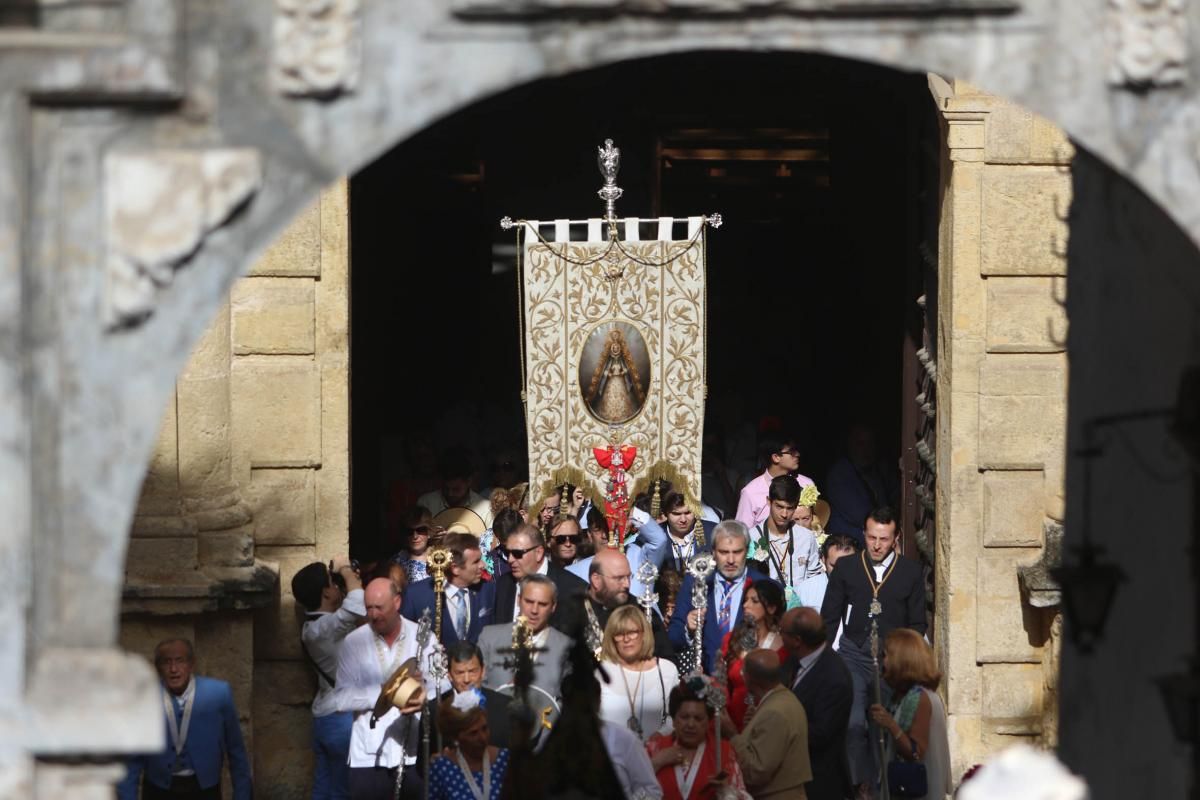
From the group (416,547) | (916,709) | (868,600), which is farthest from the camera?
(416,547)

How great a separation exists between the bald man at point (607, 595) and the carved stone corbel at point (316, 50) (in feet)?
16.1

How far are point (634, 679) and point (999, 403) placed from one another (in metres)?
2.73

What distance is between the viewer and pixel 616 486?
14.2 metres

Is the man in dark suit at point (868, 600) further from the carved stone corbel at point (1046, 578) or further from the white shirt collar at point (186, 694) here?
the white shirt collar at point (186, 694)

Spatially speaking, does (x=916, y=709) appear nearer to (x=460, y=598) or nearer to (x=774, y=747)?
(x=774, y=747)

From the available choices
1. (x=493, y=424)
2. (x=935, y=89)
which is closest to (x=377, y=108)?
(x=935, y=89)

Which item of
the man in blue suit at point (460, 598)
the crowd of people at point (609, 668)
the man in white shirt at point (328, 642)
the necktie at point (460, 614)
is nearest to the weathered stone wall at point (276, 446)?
the man in white shirt at point (328, 642)

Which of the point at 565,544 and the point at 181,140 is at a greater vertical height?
the point at 181,140

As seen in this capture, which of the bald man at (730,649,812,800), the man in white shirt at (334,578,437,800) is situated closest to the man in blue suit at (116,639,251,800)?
the man in white shirt at (334,578,437,800)

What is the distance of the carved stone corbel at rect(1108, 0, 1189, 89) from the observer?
732 centimetres

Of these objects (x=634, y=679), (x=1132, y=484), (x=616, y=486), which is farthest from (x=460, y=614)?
(x=1132, y=484)

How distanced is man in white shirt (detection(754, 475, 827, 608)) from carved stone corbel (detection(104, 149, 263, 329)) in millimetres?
6780

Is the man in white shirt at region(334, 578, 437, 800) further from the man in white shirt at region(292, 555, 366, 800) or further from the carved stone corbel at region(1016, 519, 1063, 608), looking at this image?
the carved stone corbel at region(1016, 519, 1063, 608)

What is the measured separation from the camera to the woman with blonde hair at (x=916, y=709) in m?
10.7
